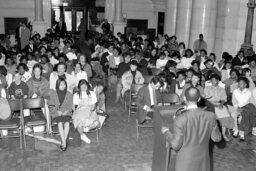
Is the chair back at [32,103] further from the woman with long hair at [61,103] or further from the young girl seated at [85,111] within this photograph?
the young girl seated at [85,111]

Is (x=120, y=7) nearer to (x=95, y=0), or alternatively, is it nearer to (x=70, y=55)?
(x=95, y=0)

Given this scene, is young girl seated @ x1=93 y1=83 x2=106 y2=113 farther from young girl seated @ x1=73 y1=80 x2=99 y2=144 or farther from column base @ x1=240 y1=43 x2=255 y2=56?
column base @ x1=240 y1=43 x2=255 y2=56

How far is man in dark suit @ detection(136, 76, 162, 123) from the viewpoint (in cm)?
747

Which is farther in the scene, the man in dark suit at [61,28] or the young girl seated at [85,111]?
the man in dark suit at [61,28]

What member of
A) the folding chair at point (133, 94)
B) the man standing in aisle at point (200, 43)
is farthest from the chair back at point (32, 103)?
the man standing in aisle at point (200, 43)

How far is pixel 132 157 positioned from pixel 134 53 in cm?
561

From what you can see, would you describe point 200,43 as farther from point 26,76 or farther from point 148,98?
point 26,76

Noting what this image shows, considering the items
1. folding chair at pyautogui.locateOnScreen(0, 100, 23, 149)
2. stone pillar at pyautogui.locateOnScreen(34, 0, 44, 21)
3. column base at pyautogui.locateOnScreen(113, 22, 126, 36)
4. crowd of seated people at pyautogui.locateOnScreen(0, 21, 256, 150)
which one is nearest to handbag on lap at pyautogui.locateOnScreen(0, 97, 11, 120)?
folding chair at pyautogui.locateOnScreen(0, 100, 23, 149)

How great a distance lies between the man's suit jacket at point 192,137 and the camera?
4.21 m

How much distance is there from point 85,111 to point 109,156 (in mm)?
1084

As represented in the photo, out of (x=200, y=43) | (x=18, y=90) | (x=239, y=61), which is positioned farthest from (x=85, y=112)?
(x=200, y=43)

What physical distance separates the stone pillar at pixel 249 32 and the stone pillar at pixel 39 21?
35.6 feet

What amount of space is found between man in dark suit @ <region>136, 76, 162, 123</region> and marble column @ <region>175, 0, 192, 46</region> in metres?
7.70

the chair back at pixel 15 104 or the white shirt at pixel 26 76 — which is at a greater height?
the white shirt at pixel 26 76
